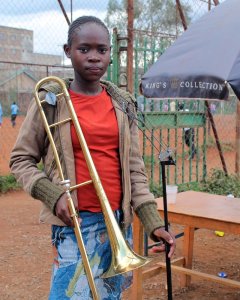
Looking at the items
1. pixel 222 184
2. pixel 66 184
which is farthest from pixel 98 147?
pixel 222 184

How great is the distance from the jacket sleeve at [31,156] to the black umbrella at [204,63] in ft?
4.49

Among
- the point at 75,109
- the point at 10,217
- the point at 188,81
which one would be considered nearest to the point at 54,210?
the point at 75,109

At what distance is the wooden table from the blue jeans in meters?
1.23

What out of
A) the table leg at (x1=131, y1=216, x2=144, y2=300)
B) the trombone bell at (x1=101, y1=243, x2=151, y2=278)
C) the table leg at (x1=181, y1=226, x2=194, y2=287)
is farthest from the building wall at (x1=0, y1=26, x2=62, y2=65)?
the trombone bell at (x1=101, y1=243, x2=151, y2=278)

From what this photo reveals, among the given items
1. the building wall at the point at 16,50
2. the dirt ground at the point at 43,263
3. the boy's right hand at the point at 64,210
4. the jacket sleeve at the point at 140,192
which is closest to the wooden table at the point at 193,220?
the dirt ground at the point at 43,263

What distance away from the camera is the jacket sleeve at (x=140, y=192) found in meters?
2.05

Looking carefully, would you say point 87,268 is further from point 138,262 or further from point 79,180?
point 79,180

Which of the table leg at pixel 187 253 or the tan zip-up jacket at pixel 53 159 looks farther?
the table leg at pixel 187 253

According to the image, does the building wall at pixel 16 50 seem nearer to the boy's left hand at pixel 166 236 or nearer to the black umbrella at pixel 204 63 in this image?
the black umbrella at pixel 204 63

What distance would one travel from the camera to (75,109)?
1960mm

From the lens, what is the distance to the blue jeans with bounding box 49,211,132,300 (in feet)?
6.34

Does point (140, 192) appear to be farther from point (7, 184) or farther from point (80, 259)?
point (7, 184)

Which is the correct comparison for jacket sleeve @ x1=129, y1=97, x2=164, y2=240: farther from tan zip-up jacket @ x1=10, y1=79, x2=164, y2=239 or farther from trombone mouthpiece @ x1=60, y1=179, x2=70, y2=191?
trombone mouthpiece @ x1=60, y1=179, x2=70, y2=191

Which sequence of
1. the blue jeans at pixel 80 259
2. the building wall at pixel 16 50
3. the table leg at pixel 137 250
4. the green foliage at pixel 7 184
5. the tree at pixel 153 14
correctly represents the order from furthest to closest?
the tree at pixel 153 14, the building wall at pixel 16 50, the green foliage at pixel 7 184, the table leg at pixel 137 250, the blue jeans at pixel 80 259
